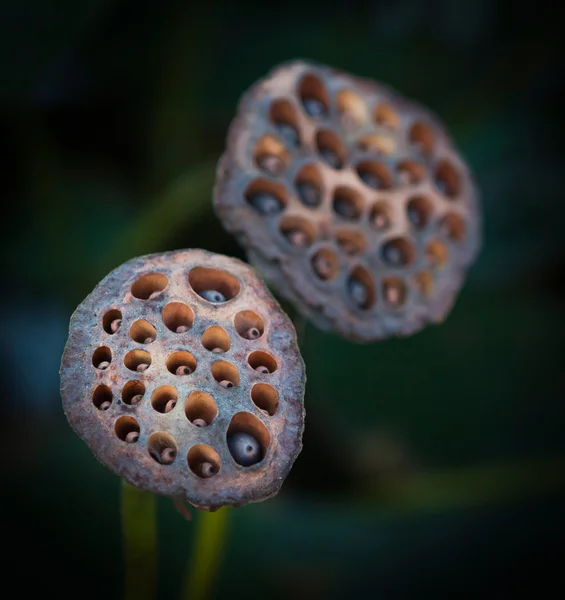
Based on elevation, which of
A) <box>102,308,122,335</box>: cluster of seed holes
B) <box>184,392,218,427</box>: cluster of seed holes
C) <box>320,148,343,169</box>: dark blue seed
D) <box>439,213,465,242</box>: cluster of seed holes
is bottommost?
<box>184,392,218,427</box>: cluster of seed holes

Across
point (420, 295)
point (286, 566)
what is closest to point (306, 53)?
point (420, 295)

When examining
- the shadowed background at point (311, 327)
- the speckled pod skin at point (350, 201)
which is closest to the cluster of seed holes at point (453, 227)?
the speckled pod skin at point (350, 201)

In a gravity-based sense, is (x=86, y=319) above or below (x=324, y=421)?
above

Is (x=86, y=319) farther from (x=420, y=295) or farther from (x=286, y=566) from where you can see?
(x=286, y=566)

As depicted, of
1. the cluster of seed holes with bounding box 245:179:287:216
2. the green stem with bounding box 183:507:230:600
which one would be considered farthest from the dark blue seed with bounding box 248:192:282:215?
the green stem with bounding box 183:507:230:600

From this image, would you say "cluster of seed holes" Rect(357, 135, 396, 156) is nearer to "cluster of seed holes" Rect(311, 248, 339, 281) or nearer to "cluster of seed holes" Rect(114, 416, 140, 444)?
"cluster of seed holes" Rect(311, 248, 339, 281)

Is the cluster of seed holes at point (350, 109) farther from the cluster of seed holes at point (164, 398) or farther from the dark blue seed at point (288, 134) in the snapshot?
the cluster of seed holes at point (164, 398)
